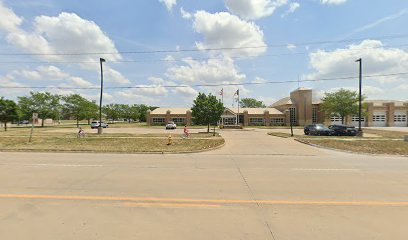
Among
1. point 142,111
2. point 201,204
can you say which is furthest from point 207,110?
point 142,111

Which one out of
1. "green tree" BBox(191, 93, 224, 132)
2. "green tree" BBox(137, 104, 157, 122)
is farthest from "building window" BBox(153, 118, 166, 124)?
"green tree" BBox(137, 104, 157, 122)

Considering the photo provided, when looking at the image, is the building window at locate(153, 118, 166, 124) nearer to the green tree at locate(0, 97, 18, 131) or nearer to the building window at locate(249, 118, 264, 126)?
the building window at locate(249, 118, 264, 126)

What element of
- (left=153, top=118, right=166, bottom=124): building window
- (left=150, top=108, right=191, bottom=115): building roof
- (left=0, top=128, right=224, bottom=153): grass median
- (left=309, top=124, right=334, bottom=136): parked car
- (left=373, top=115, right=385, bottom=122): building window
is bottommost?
(left=0, top=128, right=224, bottom=153): grass median

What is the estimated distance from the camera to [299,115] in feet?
210

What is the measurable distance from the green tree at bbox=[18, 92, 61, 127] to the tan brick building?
71.2 feet

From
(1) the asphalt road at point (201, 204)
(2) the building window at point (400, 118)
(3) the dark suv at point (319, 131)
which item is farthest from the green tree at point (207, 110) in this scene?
(2) the building window at point (400, 118)

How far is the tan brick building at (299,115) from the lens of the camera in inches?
2413

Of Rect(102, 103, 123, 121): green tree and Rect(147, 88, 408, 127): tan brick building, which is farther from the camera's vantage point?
Rect(102, 103, 123, 121): green tree

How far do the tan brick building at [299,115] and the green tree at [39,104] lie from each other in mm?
21713

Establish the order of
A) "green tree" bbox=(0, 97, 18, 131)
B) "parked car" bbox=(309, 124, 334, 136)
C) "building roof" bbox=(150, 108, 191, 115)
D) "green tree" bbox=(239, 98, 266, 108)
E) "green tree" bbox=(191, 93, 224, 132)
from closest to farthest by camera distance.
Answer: "parked car" bbox=(309, 124, 334, 136), "green tree" bbox=(191, 93, 224, 132), "green tree" bbox=(0, 97, 18, 131), "building roof" bbox=(150, 108, 191, 115), "green tree" bbox=(239, 98, 266, 108)

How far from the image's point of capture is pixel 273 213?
514 cm

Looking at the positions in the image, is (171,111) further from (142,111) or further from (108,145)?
(108,145)

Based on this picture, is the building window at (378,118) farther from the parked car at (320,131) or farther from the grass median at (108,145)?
the grass median at (108,145)

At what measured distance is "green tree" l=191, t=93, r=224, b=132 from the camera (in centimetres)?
3556
